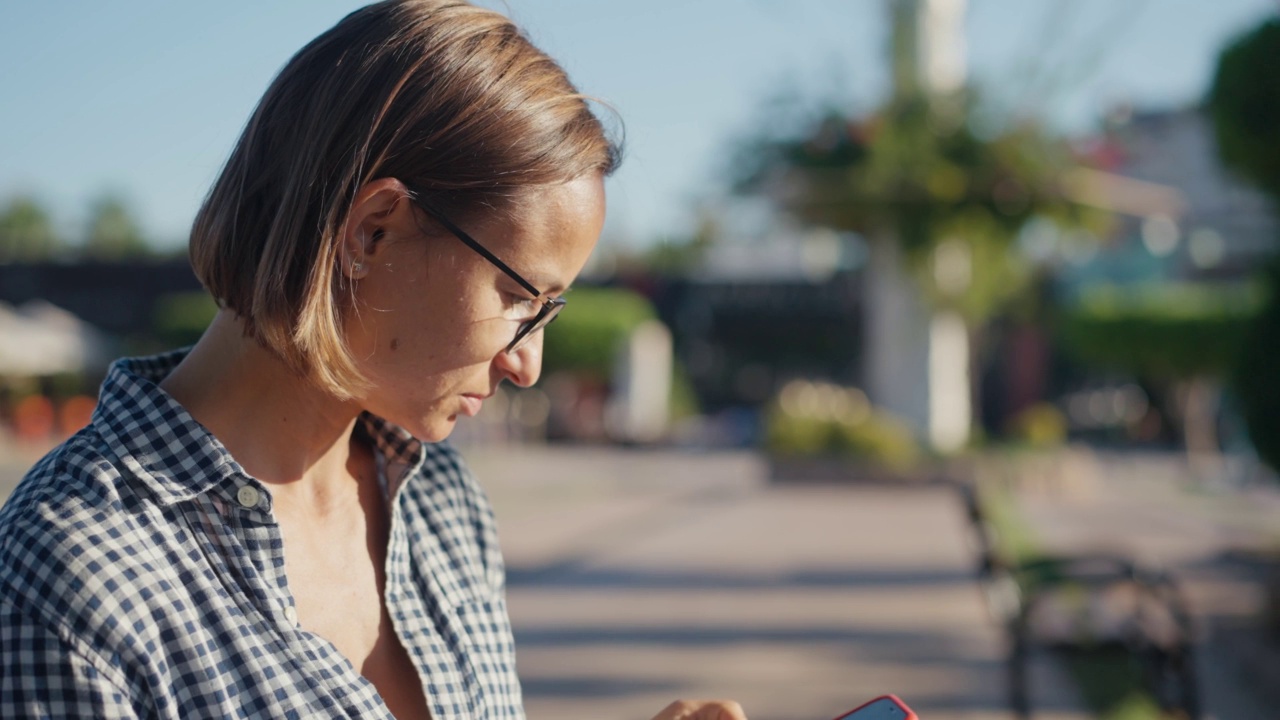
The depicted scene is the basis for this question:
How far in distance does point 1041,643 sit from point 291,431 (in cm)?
559

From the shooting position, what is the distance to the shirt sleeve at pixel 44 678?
1.00 metres

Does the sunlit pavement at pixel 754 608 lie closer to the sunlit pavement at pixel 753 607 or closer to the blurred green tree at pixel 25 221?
the sunlit pavement at pixel 753 607

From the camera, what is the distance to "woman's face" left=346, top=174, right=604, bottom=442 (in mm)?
1279

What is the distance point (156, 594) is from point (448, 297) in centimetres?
40

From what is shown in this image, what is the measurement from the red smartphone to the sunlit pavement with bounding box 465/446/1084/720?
3819 mm

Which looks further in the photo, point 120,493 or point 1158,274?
point 1158,274

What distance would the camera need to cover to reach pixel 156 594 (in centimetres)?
109

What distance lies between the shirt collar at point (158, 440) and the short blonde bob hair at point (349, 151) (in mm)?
112

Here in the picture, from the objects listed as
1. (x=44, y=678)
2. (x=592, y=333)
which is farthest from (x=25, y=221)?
(x=44, y=678)

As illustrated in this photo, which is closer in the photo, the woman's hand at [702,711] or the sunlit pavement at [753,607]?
the woman's hand at [702,711]

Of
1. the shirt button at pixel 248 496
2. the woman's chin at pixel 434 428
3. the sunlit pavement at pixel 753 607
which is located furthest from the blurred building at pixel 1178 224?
the shirt button at pixel 248 496

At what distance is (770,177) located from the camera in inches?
620

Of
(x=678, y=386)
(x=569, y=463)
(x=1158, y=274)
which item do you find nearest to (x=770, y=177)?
(x=569, y=463)

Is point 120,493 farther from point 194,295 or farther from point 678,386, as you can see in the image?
point 194,295
